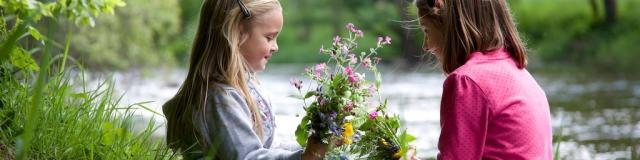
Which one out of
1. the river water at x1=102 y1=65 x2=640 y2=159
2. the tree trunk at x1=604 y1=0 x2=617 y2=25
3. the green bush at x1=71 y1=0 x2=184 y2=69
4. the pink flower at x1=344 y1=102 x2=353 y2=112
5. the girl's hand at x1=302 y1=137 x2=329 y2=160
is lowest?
the tree trunk at x1=604 y1=0 x2=617 y2=25

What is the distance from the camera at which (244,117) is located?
299 cm

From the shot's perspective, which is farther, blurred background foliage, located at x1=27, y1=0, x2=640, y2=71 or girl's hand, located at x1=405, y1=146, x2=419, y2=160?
blurred background foliage, located at x1=27, y1=0, x2=640, y2=71

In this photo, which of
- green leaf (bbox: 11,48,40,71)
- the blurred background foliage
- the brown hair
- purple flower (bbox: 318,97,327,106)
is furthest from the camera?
the blurred background foliage

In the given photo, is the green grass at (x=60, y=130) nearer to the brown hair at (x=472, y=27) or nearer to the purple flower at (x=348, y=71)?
the purple flower at (x=348, y=71)

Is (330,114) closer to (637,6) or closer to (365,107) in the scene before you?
(365,107)

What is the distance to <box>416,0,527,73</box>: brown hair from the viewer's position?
3.05 m

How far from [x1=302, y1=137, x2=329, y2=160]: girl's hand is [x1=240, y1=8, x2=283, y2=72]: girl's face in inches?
18.2

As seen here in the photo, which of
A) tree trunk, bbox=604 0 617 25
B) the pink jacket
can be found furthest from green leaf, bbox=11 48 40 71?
tree trunk, bbox=604 0 617 25

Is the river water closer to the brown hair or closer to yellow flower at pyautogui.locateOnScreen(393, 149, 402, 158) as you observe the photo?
the brown hair

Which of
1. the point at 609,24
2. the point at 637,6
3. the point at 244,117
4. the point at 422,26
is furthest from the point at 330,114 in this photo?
the point at 637,6

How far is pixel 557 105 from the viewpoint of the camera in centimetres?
1369

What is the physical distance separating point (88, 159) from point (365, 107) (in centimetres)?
103

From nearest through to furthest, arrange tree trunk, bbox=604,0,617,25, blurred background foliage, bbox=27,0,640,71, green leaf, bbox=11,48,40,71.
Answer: green leaf, bbox=11,48,40,71, blurred background foliage, bbox=27,0,640,71, tree trunk, bbox=604,0,617,25

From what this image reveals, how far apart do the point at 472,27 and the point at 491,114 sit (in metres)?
0.32
